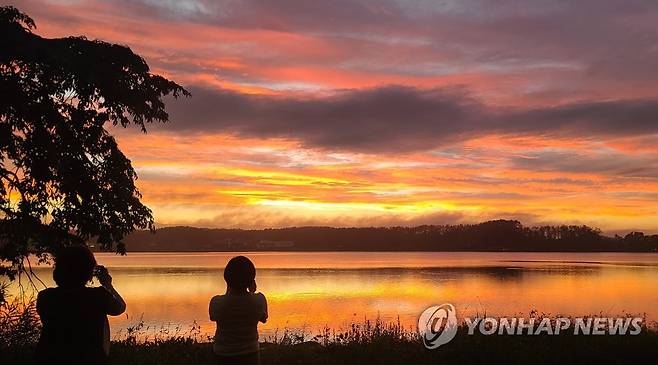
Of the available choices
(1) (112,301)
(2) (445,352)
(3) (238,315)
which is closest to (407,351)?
(2) (445,352)

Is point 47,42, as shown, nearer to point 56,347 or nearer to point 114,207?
point 114,207

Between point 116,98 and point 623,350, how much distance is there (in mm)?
11252

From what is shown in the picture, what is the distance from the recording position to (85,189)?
1117 centimetres

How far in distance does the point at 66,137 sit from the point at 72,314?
7.71 metres

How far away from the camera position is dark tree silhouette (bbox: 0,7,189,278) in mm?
11164

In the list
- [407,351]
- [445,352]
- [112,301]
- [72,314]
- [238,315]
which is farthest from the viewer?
[407,351]

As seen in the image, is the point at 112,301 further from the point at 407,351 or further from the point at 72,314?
the point at 407,351

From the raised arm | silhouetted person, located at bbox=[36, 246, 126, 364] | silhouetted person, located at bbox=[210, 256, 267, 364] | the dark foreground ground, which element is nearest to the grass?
the dark foreground ground

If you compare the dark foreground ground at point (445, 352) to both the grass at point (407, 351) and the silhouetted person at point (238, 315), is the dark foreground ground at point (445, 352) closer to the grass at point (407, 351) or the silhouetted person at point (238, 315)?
the grass at point (407, 351)

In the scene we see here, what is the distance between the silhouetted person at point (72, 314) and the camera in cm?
454

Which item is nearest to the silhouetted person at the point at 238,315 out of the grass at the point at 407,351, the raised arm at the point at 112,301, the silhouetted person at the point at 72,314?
the raised arm at the point at 112,301

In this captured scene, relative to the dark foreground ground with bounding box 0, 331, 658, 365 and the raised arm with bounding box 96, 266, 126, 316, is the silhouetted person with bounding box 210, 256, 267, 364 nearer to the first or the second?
the raised arm with bounding box 96, 266, 126, 316

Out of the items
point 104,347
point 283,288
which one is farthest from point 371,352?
point 283,288

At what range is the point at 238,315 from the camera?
581 centimetres
